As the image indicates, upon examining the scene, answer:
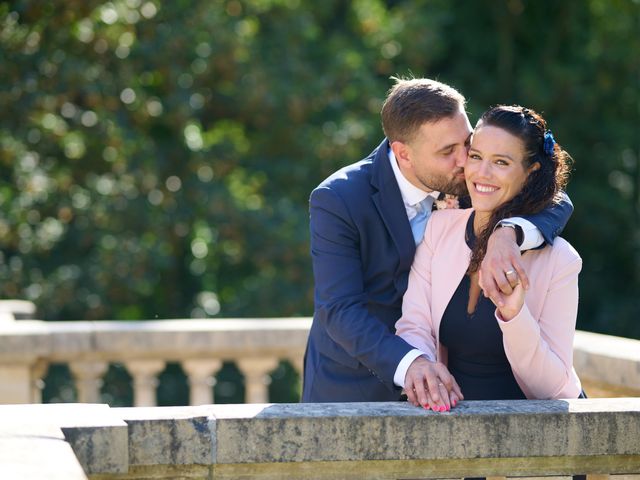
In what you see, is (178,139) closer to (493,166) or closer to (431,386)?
(493,166)

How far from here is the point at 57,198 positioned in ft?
33.9

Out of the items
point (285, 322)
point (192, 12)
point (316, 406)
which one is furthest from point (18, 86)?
point (316, 406)

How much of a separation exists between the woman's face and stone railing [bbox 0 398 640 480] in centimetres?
70

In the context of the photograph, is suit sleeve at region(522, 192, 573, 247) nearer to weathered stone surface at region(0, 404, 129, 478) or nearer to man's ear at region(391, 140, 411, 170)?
man's ear at region(391, 140, 411, 170)

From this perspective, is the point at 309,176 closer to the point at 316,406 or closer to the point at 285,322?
the point at 285,322

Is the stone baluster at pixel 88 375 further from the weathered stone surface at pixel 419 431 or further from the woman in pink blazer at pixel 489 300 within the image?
the weathered stone surface at pixel 419 431

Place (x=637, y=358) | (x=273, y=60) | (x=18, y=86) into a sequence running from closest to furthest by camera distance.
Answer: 1. (x=637, y=358)
2. (x=18, y=86)
3. (x=273, y=60)

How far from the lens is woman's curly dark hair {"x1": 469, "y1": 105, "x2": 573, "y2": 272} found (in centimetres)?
349

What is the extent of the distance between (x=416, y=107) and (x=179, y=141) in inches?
289

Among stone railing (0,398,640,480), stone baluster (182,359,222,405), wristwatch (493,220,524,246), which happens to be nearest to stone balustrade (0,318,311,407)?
stone baluster (182,359,222,405)

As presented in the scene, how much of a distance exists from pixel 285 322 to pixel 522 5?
9.26 metres

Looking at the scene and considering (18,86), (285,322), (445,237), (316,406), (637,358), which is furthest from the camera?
(18,86)

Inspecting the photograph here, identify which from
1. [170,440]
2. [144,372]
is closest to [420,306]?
[170,440]

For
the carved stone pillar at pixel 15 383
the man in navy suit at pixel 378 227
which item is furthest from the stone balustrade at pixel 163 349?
the man in navy suit at pixel 378 227
